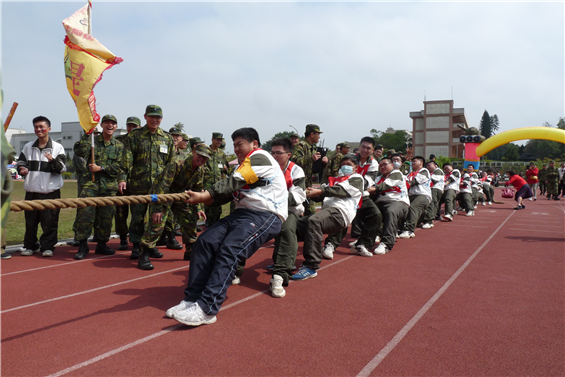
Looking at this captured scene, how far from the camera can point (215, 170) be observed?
8.12 metres

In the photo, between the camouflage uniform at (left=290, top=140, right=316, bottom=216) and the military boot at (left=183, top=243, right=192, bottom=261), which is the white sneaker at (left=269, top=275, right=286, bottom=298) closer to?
the military boot at (left=183, top=243, right=192, bottom=261)

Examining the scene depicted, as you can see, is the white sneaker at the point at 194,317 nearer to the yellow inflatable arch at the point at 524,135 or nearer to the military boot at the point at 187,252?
the military boot at the point at 187,252

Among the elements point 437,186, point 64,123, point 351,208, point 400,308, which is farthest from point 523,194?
point 64,123

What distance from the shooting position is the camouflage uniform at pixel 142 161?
589 centimetres

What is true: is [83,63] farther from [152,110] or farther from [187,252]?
[187,252]

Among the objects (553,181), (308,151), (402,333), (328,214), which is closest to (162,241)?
(308,151)

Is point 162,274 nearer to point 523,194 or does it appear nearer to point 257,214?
point 257,214

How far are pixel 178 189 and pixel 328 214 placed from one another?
2.16m

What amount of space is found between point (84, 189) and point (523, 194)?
1666 centimetres

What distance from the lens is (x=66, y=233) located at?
803 cm

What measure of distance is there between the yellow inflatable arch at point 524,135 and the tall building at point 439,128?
133 ft

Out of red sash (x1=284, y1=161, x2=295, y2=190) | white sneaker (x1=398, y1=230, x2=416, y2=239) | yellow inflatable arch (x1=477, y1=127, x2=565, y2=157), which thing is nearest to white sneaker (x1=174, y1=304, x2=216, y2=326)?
red sash (x1=284, y1=161, x2=295, y2=190)

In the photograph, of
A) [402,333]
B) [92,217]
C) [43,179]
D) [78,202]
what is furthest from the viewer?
[43,179]

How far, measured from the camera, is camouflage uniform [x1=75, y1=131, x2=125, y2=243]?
5885 mm
